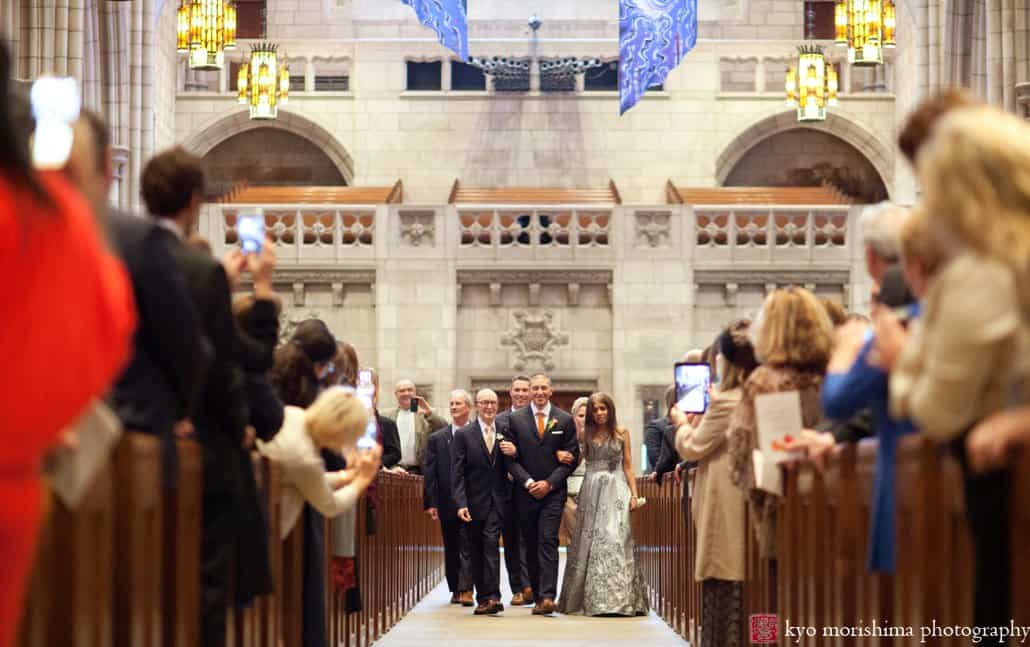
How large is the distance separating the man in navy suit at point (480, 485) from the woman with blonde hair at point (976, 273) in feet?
26.7

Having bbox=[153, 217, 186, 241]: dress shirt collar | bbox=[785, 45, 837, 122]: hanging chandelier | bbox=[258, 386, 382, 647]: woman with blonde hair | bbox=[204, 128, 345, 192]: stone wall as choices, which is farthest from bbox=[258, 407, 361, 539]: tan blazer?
bbox=[204, 128, 345, 192]: stone wall

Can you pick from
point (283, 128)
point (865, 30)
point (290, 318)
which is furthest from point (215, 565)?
point (283, 128)

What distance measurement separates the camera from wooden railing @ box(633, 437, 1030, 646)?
3.41 meters

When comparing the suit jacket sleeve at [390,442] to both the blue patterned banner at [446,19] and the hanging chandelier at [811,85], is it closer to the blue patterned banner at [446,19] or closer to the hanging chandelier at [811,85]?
the blue patterned banner at [446,19]

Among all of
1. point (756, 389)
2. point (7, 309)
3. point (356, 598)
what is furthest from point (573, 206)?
point (7, 309)

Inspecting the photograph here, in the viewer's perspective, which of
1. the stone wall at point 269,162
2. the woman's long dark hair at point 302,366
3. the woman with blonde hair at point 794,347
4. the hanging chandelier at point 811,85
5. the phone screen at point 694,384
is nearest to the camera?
the woman with blonde hair at point 794,347

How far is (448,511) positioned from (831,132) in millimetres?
16191

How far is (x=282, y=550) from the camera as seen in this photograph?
547 cm

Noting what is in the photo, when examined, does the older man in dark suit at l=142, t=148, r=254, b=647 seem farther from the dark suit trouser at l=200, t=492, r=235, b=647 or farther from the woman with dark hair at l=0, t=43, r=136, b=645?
the woman with dark hair at l=0, t=43, r=136, b=645

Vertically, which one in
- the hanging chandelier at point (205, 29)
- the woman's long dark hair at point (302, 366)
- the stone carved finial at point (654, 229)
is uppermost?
the hanging chandelier at point (205, 29)

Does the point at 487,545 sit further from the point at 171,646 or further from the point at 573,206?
the point at 573,206

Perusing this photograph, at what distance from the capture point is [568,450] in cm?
1112

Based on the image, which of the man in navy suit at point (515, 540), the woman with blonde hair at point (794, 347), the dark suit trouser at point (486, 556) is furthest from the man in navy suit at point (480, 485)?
the woman with blonde hair at point (794, 347)

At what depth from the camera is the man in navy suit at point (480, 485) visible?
36.4 ft
